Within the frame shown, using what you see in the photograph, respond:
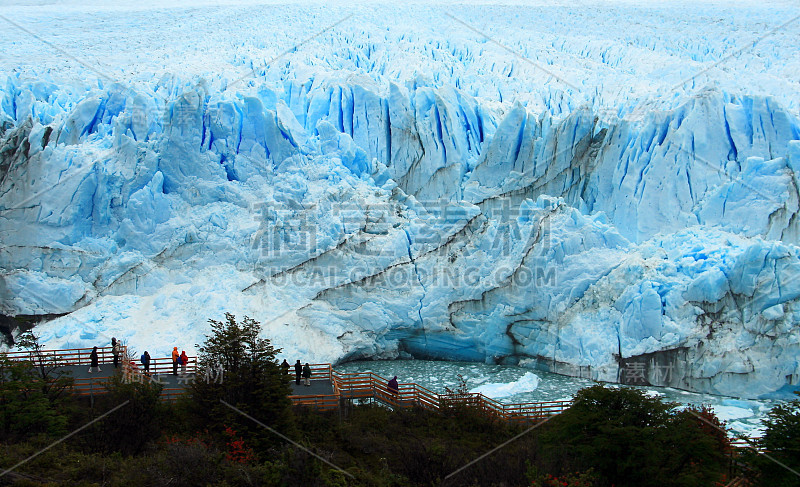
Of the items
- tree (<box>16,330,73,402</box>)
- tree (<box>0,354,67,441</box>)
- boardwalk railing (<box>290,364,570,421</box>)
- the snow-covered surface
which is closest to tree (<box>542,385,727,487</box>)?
boardwalk railing (<box>290,364,570,421</box>)

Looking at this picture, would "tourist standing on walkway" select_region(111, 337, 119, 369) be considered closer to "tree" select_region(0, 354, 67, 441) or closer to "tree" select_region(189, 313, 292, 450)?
"tree" select_region(0, 354, 67, 441)

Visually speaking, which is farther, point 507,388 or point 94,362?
point 507,388

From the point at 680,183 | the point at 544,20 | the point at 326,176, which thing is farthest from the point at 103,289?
the point at 544,20

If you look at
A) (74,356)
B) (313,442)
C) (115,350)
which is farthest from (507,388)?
(74,356)

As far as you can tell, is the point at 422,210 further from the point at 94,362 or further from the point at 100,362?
the point at 94,362

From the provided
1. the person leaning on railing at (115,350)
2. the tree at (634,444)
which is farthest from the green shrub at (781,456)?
the person leaning on railing at (115,350)

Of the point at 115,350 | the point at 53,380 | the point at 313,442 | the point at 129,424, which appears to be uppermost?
the point at 115,350
